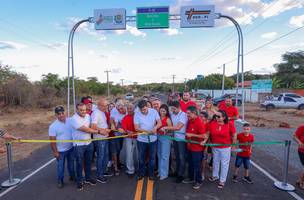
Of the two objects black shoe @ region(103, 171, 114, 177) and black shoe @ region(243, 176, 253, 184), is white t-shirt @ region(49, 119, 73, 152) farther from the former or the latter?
black shoe @ region(243, 176, 253, 184)

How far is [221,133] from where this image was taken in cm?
476

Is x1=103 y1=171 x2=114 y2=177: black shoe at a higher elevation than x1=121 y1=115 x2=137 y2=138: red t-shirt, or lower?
lower

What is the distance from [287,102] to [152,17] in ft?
62.9

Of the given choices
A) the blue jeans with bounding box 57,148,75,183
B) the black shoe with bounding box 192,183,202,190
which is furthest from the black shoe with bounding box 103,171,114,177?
the black shoe with bounding box 192,183,202,190

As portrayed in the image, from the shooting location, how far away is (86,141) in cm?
476

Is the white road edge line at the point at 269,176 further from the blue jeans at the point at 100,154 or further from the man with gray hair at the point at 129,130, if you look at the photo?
the blue jeans at the point at 100,154

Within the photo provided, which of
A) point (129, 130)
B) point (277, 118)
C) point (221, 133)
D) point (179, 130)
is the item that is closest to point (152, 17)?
point (129, 130)

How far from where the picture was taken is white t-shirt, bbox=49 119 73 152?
4.76m

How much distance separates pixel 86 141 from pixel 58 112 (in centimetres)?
87

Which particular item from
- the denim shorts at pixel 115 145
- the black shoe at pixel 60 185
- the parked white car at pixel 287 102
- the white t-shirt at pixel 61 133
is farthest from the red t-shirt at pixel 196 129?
the parked white car at pixel 287 102

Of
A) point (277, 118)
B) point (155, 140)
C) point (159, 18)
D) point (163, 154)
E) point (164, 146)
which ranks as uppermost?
point (159, 18)

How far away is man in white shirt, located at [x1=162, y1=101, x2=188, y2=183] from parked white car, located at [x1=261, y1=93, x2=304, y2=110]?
75.3 ft

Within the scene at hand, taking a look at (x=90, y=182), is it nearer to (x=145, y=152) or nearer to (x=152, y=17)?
(x=145, y=152)

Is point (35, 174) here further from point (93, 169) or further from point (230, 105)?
point (230, 105)
